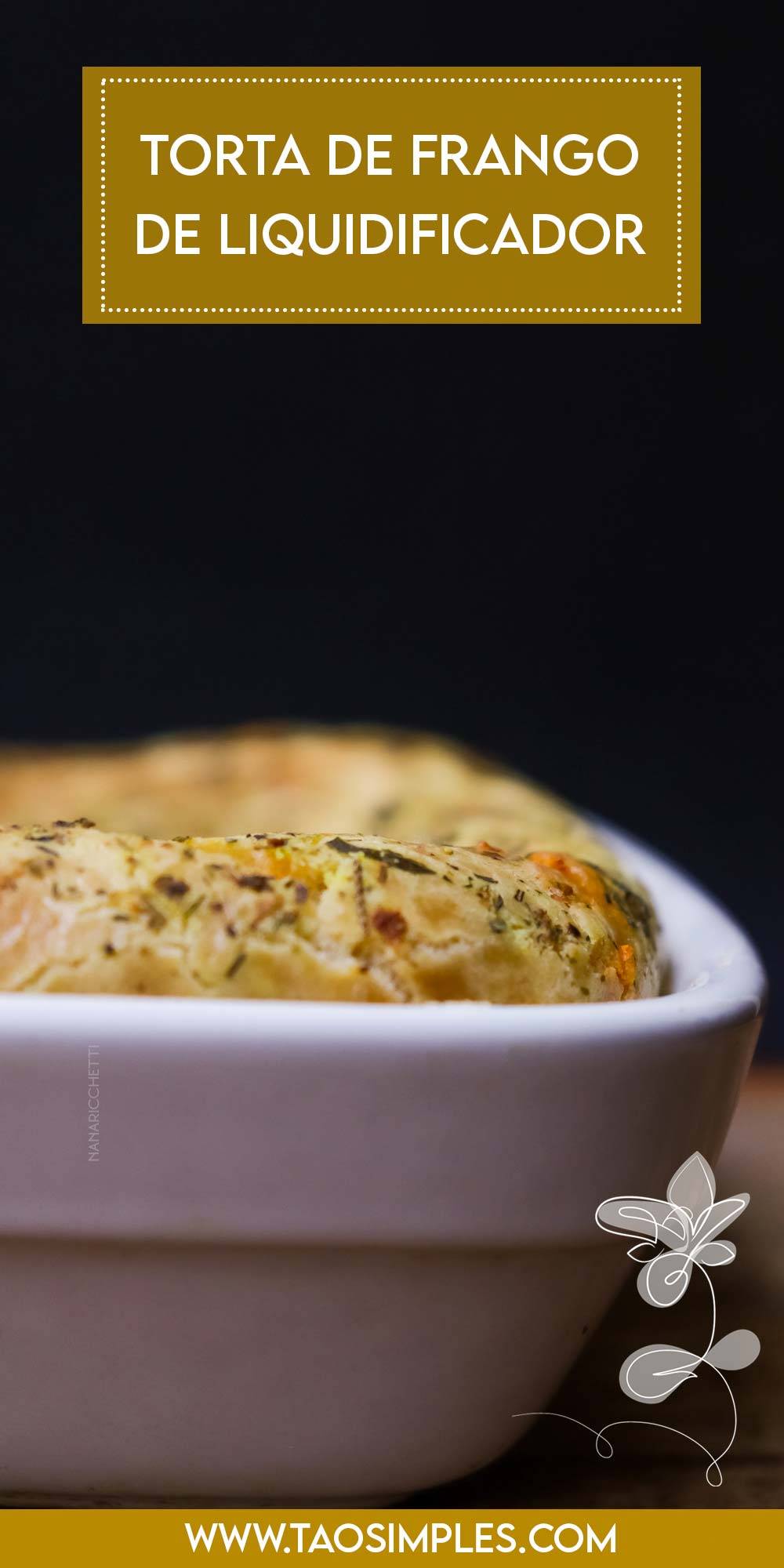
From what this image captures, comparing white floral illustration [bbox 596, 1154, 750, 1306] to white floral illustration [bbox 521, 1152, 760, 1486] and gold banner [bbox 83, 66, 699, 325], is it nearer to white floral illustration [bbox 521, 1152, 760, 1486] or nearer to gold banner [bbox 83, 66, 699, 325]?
white floral illustration [bbox 521, 1152, 760, 1486]

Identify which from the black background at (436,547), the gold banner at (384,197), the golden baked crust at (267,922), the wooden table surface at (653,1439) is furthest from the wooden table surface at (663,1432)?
the black background at (436,547)

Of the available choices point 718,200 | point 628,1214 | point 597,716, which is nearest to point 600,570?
point 597,716

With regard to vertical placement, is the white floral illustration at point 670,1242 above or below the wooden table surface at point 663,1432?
above

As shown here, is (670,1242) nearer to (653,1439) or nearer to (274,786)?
(653,1439)

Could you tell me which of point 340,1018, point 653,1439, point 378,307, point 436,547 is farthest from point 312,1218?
point 436,547

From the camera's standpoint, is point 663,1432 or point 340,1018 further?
point 663,1432

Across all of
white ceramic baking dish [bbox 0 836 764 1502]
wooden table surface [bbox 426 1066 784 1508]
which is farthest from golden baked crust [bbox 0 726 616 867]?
white ceramic baking dish [bbox 0 836 764 1502]

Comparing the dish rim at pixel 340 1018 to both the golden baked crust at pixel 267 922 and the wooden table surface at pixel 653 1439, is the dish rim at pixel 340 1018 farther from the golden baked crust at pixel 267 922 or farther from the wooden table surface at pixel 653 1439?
the wooden table surface at pixel 653 1439
